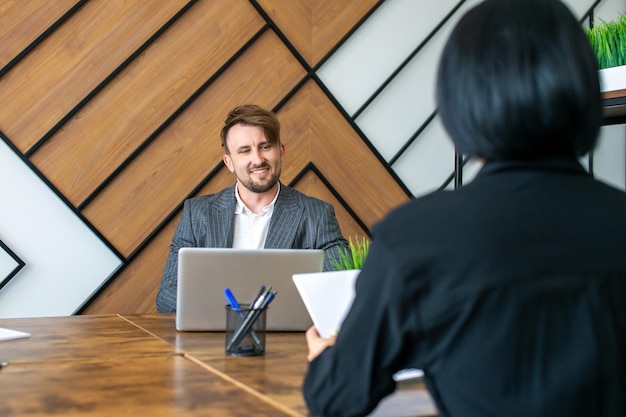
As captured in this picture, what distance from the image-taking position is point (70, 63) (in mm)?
3160

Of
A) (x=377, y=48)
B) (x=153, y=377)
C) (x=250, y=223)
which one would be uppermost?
(x=377, y=48)

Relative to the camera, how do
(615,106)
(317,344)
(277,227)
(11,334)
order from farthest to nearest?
(277,227) < (615,106) < (11,334) < (317,344)

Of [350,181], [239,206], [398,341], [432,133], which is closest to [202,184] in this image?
[239,206]

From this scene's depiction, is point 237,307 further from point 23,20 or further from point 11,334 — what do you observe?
point 23,20

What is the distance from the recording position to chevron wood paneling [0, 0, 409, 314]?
3115mm

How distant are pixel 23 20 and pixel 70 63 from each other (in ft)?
0.80

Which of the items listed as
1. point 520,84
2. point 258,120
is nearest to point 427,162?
point 258,120

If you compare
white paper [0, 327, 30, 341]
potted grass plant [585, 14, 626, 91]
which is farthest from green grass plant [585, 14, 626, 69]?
white paper [0, 327, 30, 341]

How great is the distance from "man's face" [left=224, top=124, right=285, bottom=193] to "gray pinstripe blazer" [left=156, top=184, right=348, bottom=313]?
0.35ft

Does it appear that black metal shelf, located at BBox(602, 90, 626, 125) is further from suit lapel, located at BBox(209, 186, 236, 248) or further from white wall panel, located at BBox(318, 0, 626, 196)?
white wall panel, located at BBox(318, 0, 626, 196)

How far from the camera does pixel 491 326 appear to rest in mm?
815

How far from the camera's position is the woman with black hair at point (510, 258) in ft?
2.67

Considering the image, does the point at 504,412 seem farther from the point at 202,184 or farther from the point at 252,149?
the point at 202,184

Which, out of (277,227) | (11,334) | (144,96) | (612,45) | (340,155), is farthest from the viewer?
(340,155)
